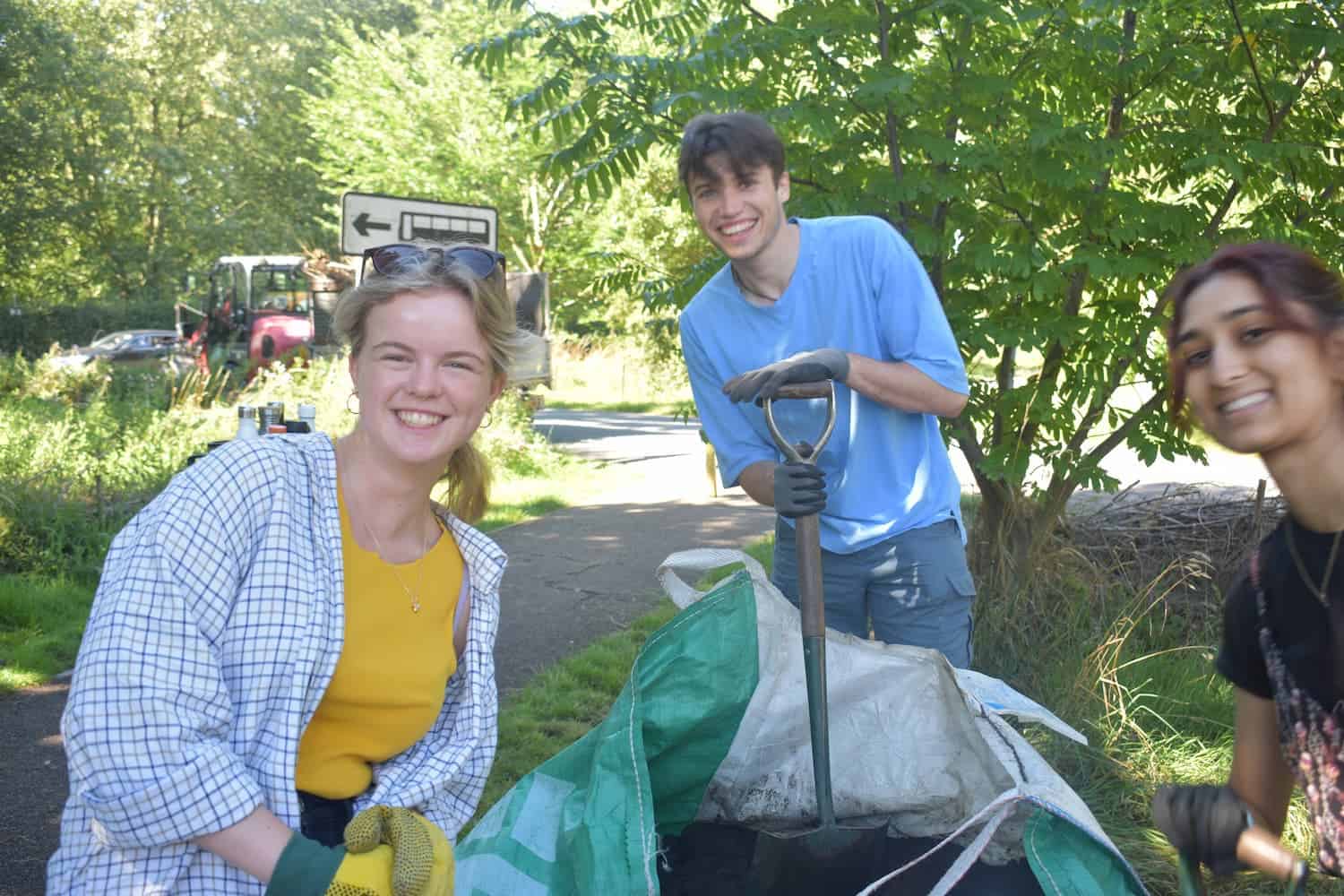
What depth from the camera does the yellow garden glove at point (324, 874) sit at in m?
1.55

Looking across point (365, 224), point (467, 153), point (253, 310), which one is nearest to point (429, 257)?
point (365, 224)

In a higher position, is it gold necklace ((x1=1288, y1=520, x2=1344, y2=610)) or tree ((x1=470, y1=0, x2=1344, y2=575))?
tree ((x1=470, y1=0, x2=1344, y2=575))

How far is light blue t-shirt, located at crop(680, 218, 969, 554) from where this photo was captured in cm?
267

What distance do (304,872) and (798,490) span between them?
46.4 inches

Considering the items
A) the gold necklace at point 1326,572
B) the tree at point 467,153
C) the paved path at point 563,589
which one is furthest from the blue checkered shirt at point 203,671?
the tree at point 467,153

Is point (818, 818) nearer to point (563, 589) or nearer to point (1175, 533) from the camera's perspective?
point (1175, 533)

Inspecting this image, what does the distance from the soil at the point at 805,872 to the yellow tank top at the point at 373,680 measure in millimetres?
835

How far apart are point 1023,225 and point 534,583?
3594mm

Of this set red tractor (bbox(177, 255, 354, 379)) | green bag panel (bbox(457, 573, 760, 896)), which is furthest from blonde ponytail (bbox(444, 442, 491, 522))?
red tractor (bbox(177, 255, 354, 379))

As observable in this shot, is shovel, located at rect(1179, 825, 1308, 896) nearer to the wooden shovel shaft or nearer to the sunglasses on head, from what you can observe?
the wooden shovel shaft

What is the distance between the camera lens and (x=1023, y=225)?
14.7 ft

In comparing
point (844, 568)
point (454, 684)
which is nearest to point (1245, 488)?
point (844, 568)

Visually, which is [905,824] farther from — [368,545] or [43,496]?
[43,496]

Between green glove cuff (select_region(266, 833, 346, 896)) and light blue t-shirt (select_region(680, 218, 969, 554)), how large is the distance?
1.43 meters
